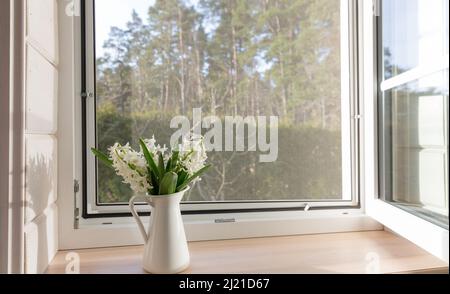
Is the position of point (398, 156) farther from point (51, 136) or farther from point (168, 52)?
point (51, 136)

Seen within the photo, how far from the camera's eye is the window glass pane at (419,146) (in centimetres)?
78

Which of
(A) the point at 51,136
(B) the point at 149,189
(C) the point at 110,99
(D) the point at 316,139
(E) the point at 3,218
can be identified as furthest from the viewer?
(D) the point at 316,139

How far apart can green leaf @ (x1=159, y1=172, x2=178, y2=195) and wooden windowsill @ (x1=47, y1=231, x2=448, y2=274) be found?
0.83 ft

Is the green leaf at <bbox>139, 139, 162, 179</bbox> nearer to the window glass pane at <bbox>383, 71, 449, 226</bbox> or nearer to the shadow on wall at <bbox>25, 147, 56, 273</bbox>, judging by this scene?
the shadow on wall at <bbox>25, 147, 56, 273</bbox>

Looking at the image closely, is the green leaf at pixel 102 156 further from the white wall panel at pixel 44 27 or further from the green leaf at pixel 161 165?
the white wall panel at pixel 44 27

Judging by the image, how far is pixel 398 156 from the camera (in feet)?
3.11

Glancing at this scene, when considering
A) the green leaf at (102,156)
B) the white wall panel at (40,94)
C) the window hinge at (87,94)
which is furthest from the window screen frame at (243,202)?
the green leaf at (102,156)

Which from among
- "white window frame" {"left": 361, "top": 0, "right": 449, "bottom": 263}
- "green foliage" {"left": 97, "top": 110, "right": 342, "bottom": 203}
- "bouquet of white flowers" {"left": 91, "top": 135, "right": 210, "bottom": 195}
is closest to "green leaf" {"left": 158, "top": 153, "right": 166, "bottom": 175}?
"bouquet of white flowers" {"left": 91, "top": 135, "right": 210, "bottom": 195}

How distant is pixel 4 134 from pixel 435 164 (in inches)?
45.5

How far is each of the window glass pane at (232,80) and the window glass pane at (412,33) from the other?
8.0 inches

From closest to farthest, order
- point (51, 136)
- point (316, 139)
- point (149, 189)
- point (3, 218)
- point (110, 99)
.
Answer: point (3, 218) < point (149, 189) < point (51, 136) < point (110, 99) < point (316, 139)

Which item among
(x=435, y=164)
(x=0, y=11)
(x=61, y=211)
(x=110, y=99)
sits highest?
(x=0, y=11)

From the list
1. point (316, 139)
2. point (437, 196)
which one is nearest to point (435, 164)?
point (437, 196)

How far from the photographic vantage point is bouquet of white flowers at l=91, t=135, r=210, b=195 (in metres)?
0.75
